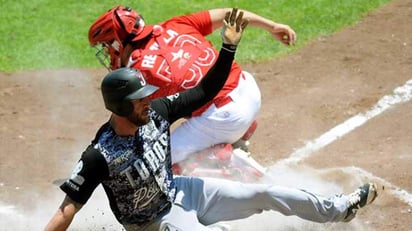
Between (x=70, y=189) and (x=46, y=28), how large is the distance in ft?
26.3

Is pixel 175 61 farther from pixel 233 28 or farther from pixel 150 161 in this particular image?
pixel 150 161

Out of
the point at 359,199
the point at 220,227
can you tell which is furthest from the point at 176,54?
the point at 359,199

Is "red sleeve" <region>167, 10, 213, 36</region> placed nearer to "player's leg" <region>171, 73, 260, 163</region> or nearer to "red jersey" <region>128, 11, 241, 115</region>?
"red jersey" <region>128, 11, 241, 115</region>

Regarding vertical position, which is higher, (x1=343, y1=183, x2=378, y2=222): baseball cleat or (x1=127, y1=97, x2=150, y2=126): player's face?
(x1=127, y1=97, x2=150, y2=126): player's face

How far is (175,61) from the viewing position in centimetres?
683

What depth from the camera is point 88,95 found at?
10766 millimetres

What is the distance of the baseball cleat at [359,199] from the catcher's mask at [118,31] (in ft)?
6.73

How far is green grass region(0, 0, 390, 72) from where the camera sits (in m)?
11.9

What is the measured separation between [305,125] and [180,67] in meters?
3.07

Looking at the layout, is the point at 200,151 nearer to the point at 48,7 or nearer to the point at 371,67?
the point at 371,67

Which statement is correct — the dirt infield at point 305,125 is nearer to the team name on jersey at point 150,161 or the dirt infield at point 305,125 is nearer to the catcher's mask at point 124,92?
the team name on jersey at point 150,161

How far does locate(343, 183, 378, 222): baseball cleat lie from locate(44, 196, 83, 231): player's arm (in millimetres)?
1997

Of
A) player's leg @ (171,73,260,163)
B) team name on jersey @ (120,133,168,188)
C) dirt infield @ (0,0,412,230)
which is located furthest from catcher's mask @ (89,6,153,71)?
dirt infield @ (0,0,412,230)

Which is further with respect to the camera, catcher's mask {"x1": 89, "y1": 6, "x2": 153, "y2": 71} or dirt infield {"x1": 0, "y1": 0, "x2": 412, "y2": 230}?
dirt infield {"x1": 0, "y1": 0, "x2": 412, "y2": 230}
